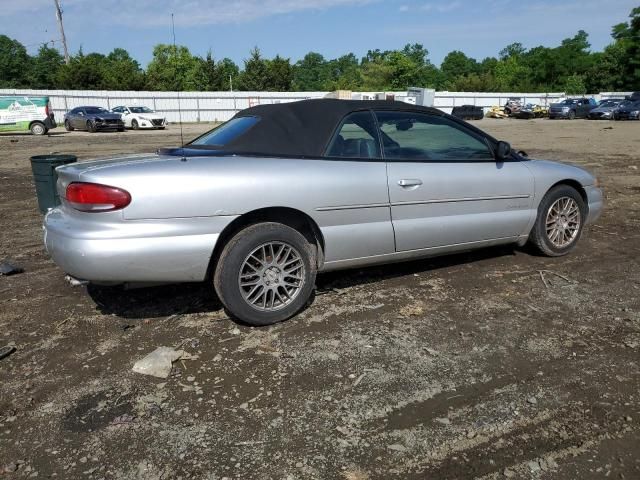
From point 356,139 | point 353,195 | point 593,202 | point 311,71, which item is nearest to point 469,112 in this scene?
point 593,202

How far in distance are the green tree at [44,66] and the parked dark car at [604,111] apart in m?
60.2

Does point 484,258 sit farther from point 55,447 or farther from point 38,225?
point 38,225

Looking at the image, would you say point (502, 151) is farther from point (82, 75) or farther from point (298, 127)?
point (82, 75)

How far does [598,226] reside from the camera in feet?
22.5

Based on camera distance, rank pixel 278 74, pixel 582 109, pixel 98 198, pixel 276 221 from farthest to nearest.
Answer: pixel 278 74
pixel 582 109
pixel 276 221
pixel 98 198

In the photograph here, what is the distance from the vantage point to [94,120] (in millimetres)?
30672

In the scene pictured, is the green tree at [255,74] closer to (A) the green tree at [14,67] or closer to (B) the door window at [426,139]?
(A) the green tree at [14,67]

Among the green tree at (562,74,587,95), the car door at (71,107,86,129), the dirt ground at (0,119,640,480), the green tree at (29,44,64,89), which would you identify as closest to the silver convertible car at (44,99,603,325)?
the dirt ground at (0,119,640,480)

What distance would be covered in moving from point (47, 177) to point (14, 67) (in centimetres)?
7743

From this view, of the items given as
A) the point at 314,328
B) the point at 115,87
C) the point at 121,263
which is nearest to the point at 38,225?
the point at 121,263

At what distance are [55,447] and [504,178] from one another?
13.2 ft

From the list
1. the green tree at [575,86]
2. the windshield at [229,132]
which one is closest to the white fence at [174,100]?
the windshield at [229,132]

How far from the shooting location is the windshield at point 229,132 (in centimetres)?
430

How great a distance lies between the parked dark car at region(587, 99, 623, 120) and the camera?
40.9m
